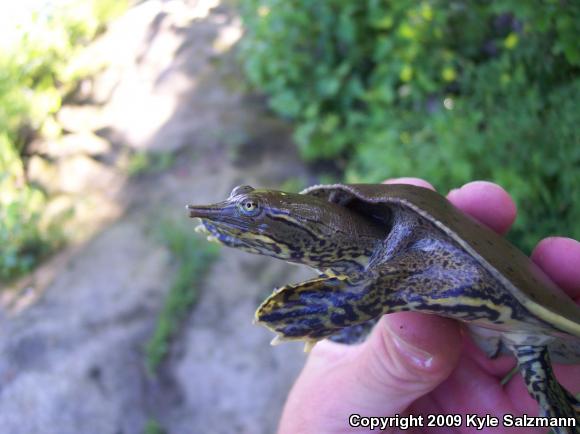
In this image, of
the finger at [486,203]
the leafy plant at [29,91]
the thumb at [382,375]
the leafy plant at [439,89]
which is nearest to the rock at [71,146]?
the leafy plant at [29,91]

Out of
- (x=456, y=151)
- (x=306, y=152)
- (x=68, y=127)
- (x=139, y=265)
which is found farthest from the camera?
(x=68, y=127)

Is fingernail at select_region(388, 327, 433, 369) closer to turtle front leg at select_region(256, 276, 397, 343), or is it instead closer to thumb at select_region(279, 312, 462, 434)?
thumb at select_region(279, 312, 462, 434)

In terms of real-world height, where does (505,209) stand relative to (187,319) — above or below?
above

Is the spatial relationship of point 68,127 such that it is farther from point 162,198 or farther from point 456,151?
point 456,151

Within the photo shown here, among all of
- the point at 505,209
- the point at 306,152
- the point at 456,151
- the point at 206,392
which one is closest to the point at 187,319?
the point at 206,392

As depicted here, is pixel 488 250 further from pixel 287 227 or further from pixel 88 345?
pixel 88 345
